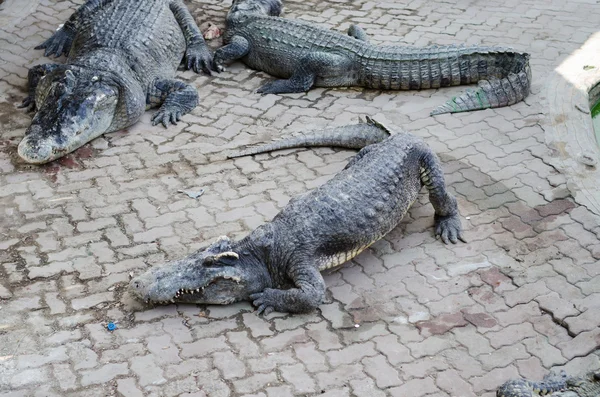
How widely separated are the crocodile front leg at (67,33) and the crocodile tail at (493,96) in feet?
13.3

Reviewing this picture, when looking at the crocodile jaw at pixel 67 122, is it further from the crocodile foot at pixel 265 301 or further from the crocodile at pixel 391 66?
the crocodile foot at pixel 265 301

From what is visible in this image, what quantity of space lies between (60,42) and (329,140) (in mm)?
3666

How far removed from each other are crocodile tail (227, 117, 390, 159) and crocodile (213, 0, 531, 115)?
1054mm

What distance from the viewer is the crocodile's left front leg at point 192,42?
8.42 metres

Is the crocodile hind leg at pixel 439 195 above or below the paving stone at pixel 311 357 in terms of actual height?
above

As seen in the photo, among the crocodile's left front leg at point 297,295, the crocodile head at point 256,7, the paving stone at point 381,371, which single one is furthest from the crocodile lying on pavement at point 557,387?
the crocodile head at point 256,7

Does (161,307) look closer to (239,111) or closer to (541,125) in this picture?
(239,111)

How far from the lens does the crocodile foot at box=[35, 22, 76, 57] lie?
337 inches

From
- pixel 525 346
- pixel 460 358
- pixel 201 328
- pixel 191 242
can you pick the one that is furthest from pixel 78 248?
pixel 525 346

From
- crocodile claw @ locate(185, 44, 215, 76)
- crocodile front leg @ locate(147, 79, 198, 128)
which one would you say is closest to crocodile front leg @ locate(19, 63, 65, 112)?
crocodile front leg @ locate(147, 79, 198, 128)

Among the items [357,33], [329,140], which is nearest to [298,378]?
[329,140]

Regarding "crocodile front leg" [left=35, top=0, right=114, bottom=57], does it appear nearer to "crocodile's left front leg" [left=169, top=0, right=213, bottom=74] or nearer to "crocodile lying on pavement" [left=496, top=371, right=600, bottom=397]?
"crocodile's left front leg" [left=169, top=0, right=213, bottom=74]

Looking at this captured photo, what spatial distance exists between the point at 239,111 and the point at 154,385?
144 inches

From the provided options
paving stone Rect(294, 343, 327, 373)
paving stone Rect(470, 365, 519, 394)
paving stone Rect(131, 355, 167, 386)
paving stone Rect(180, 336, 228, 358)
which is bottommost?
paving stone Rect(131, 355, 167, 386)
